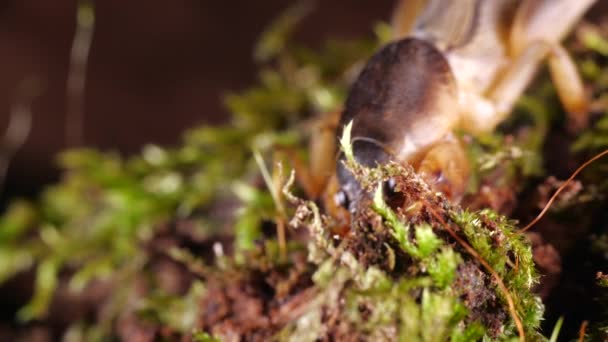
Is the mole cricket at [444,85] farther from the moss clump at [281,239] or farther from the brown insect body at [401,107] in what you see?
the moss clump at [281,239]

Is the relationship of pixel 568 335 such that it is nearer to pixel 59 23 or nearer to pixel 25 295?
pixel 25 295

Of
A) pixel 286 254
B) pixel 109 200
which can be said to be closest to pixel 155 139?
pixel 109 200

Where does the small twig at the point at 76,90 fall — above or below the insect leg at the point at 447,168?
above

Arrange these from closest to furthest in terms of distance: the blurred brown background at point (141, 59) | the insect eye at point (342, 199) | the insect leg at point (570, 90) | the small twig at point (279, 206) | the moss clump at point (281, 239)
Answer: the moss clump at point (281, 239)
the insect eye at point (342, 199)
the small twig at point (279, 206)
the insect leg at point (570, 90)
the blurred brown background at point (141, 59)

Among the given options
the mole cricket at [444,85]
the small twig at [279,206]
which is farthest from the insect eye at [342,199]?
the small twig at [279,206]

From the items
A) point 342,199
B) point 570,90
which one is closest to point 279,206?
point 342,199

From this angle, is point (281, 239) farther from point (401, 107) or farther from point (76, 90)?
point (76, 90)

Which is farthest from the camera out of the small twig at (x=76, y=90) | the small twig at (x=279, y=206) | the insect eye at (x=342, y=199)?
the small twig at (x=76, y=90)

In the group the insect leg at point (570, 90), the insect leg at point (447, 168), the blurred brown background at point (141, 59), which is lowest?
the insect leg at point (447, 168)

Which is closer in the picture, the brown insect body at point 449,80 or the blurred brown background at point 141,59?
the brown insect body at point 449,80
